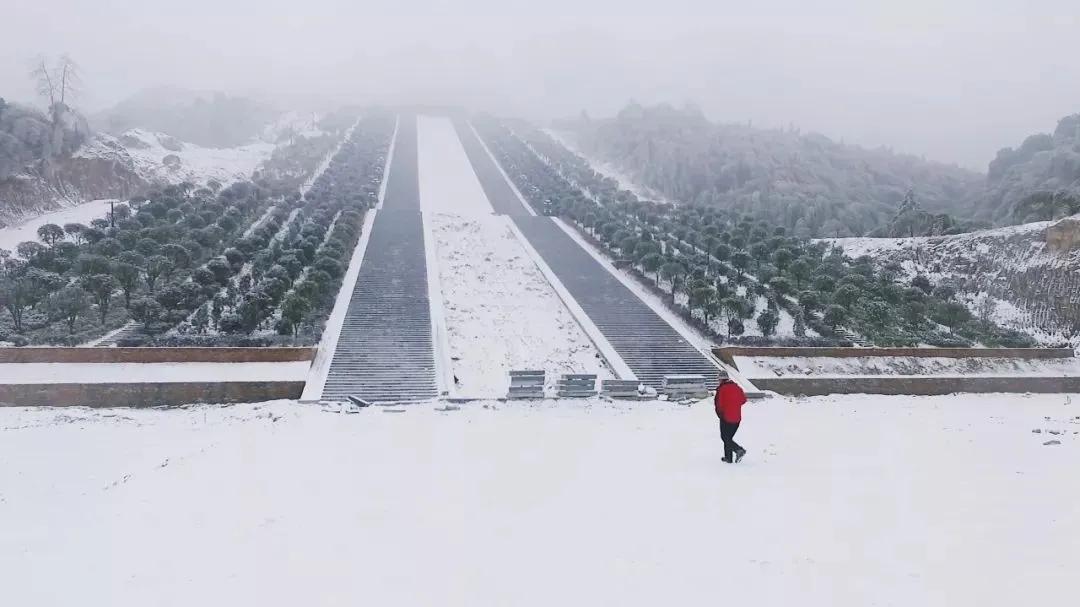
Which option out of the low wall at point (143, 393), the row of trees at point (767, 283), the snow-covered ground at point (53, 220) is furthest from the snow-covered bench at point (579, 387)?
the snow-covered ground at point (53, 220)

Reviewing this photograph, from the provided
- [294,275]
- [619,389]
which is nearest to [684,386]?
[619,389]

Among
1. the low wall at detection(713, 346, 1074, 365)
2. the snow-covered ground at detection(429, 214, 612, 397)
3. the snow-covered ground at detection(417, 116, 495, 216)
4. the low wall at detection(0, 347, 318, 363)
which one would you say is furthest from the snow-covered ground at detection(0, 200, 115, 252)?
the low wall at detection(713, 346, 1074, 365)

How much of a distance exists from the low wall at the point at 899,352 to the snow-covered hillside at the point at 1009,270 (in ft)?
12.6

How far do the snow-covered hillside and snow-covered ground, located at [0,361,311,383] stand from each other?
25380 millimetres

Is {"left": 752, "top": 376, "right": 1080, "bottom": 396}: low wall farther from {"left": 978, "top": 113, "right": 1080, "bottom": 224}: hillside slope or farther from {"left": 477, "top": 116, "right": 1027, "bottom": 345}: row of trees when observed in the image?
{"left": 978, "top": 113, "right": 1080, "bottom": 224}: hillside slope

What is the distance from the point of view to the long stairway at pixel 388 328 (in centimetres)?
1662

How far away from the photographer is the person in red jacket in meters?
7.62

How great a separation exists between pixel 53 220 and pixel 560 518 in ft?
100

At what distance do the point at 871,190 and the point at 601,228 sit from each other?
38200 millimetres

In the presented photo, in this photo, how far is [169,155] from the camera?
41344 mm

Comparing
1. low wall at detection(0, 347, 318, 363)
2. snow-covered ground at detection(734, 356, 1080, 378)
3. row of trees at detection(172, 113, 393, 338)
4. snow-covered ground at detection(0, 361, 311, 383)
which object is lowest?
snow-covered ground at detection(734, 356, 1080, 378)

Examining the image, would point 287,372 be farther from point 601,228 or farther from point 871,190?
point 871,190

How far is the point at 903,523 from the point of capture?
5.46 metres

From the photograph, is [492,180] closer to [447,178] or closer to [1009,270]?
[447,178]
